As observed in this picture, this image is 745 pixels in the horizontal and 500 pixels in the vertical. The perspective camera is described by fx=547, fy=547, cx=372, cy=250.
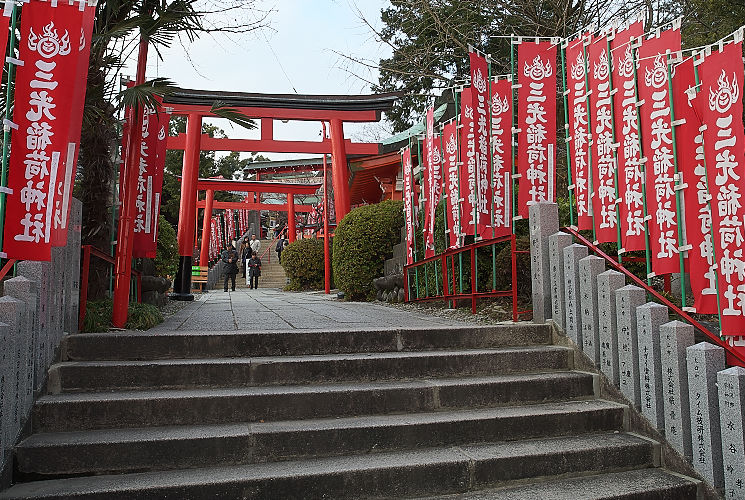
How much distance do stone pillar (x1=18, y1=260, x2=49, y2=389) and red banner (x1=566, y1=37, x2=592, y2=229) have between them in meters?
4.66

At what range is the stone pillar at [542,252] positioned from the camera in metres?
4.95

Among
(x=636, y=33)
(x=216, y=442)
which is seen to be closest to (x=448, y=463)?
(x=216, y=442)

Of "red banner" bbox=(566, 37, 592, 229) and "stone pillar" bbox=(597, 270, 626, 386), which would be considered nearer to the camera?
"stone pillar" bbox=(597, 270, 626, 386)

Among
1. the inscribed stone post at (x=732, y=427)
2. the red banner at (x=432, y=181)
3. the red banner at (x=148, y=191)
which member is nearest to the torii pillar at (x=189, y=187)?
the red banner at (x=148, y=191)

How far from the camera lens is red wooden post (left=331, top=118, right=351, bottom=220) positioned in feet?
44.7

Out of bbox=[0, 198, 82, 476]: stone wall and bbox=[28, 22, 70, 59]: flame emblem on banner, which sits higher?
bbox=[28, 22, 70, 59]: flame emblem on banner

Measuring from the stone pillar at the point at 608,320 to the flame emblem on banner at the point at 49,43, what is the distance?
4.24m

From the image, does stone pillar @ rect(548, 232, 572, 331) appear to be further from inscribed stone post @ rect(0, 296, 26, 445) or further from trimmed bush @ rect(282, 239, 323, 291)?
trimmed bush @ rect(282, 239, 323, 291)

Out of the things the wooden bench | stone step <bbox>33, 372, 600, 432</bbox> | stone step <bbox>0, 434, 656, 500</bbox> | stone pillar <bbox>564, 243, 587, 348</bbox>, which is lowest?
stone step <bbox>0, 434, 656, 500</bbox>

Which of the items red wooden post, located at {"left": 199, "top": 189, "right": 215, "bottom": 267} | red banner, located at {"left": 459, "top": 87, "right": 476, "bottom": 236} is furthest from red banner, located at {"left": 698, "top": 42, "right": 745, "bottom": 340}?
red wooden post, located at {"left": 199, "top": 189, "right": 215, "bottom": 267}

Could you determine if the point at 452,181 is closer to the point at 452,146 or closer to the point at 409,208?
the point at 452,146

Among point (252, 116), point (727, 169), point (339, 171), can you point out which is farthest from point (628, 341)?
point (252, 116)

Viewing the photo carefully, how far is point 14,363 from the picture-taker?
3.04 meters

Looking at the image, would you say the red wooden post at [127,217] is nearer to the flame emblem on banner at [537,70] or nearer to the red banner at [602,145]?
the flame emblem on banner at [537,70]
